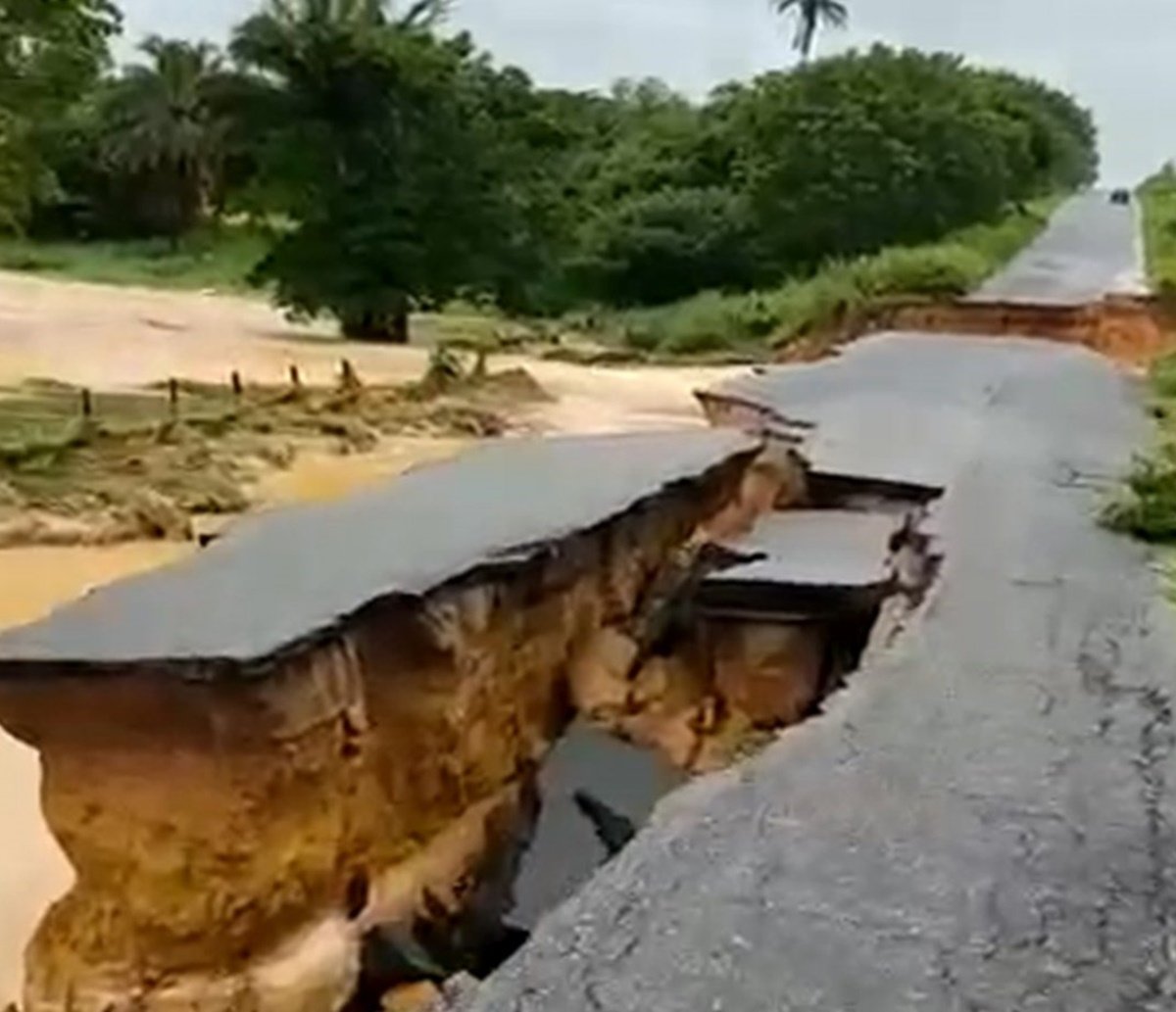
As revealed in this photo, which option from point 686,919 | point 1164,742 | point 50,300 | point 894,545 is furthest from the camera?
point 50,300

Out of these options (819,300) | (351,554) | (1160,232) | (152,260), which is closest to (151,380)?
(819,300)

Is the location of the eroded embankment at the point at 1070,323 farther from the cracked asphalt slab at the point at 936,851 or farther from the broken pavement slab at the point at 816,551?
the cracked asphalt slab at the point at 936,851

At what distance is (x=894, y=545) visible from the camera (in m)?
8.48

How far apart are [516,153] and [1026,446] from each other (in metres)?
23.4

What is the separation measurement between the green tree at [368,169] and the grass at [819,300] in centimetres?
308

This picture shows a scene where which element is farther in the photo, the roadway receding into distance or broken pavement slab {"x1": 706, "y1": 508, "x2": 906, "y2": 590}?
broken pavement slab {"x1": 706, "y1": 508, "x2": 906, "y2": 590}

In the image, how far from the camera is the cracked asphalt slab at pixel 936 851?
12.6ft

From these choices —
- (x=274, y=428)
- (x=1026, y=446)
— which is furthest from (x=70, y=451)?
(x=1026, y=446)

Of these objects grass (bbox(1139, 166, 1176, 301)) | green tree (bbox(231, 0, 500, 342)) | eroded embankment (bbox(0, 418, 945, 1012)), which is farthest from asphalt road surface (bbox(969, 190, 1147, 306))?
eroded embankment (bbox(0, 418, 945, 1012))

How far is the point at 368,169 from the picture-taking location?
32.9 metres

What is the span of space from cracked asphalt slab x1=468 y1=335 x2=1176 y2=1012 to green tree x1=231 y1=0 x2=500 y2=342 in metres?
25.8

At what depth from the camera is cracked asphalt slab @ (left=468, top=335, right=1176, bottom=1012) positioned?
3830 millimetres

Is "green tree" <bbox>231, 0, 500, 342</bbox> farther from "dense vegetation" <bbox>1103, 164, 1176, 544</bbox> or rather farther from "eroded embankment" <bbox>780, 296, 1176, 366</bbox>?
"dense vegetation" <bbox>1103, 164, 1176, 544</bbox>

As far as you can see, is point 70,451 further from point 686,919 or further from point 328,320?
point 686,919
